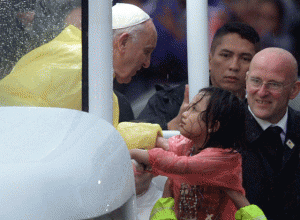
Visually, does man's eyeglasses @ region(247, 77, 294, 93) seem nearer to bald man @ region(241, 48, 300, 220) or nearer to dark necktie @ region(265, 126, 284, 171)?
bald man @ region(241, 48, 300, 220)

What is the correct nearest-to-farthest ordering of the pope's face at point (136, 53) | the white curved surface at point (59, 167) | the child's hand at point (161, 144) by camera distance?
the white curved surface at point (59, 167)
the child's hand at point (161, 144)
the pope's face at point (136, 53)

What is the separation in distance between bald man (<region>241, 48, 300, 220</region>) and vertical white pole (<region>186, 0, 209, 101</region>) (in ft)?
1.06

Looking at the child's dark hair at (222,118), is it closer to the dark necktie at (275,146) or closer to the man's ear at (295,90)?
the dark necktie at (275,146)

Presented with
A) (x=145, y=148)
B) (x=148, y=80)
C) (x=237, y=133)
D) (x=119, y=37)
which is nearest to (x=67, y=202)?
(x=145, y=148)

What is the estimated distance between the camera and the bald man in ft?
5.31

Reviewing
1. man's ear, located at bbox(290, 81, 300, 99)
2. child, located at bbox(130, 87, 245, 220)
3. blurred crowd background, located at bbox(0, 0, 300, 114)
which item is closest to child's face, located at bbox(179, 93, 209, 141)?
child, located at bbox(130, 87, 245, 220)

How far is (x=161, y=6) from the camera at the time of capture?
227cm

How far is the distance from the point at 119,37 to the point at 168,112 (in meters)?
0.43

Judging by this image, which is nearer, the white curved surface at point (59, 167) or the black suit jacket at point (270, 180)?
the white curved surface at point (59, 167)

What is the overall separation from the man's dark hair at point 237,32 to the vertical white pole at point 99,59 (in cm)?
104

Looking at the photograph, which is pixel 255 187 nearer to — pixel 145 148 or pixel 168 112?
pixel 168 112

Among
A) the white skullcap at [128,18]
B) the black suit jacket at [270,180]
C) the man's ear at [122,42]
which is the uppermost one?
the white skullcap at [128,18]

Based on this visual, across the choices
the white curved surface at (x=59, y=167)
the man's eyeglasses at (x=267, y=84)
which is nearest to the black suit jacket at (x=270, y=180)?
the man's eyeglasses at (x=267, y=84)

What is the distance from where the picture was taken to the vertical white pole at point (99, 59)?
1.08 metres
